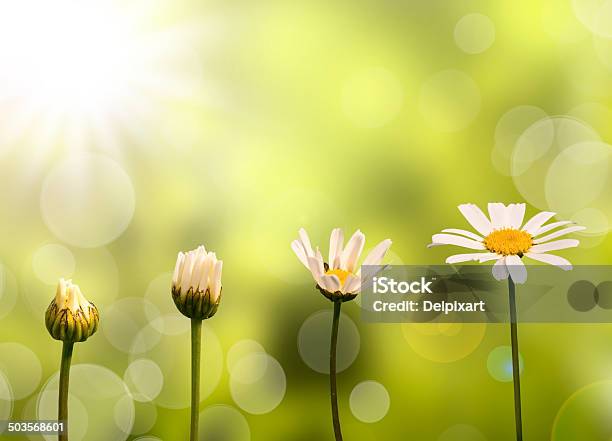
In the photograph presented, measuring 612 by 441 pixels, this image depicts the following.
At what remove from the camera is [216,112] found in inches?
28.5

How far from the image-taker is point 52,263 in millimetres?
697

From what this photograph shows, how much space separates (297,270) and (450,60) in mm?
301

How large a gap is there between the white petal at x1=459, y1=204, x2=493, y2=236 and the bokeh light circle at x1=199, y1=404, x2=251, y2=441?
1.07 ft

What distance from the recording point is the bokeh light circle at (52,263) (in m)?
0.69

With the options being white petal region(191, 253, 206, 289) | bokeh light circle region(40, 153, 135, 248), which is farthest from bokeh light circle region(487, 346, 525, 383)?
bokeh light circle region(40, 153, 135, 248)

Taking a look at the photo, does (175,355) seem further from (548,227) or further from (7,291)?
(548,227)

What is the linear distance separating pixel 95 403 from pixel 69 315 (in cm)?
16

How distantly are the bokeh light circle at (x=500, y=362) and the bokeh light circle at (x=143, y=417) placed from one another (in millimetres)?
365

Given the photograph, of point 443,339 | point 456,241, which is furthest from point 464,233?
point 443,339

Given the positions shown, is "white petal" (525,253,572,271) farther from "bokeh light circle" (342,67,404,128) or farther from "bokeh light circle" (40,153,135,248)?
"bokeh light circle" (40,153,135,248)

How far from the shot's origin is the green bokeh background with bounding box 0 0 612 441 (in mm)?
670

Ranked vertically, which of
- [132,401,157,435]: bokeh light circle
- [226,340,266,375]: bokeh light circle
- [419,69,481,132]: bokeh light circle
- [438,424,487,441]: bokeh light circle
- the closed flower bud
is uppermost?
[419,69,481,132]: bokeh light circle

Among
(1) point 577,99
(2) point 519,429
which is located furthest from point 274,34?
(2) point 519,429

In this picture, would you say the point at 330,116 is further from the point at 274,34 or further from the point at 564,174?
the point at 564,174
